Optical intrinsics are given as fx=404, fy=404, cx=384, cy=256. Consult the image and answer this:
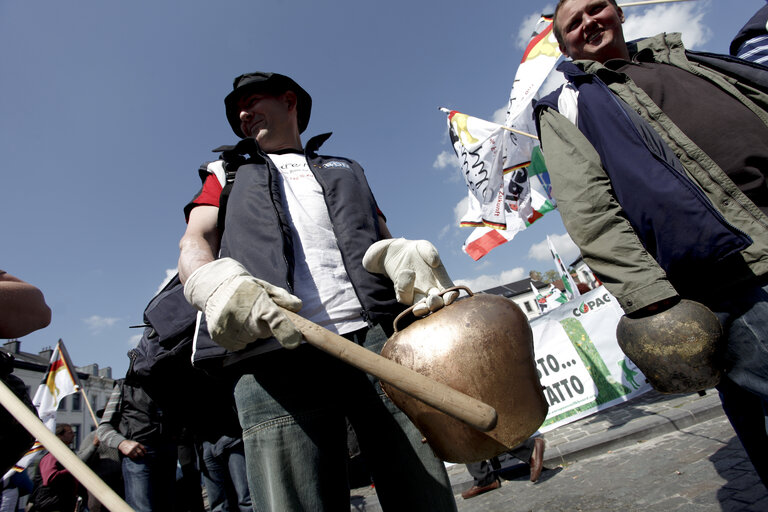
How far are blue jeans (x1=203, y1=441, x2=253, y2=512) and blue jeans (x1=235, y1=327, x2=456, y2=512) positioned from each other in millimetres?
3389

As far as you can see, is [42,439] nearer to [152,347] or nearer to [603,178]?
[152,347]

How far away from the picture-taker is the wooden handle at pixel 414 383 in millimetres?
930

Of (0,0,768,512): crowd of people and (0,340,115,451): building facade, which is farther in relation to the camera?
(0,340,115,451): building facade

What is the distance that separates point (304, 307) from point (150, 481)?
3444 millimetres

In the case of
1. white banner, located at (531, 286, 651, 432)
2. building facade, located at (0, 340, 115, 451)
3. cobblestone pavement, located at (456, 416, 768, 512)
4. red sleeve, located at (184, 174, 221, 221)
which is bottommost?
cobblestone pavement, located at (456, 416, 768, 512)

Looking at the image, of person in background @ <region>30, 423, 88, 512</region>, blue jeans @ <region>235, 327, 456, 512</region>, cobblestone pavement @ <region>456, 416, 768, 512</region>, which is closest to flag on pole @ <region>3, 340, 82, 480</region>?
person in background @ <region>30, 423, 88, 512</region>

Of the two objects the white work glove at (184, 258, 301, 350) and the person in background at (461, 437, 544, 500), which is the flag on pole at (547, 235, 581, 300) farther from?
the white work glove at (184, 258, 301, 350)

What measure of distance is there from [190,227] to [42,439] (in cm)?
87

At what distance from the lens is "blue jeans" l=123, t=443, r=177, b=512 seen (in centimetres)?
362

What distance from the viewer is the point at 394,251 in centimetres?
158

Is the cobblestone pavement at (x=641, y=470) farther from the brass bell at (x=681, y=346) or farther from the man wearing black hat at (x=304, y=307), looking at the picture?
the man wearing black hat at (x=304, y=307)

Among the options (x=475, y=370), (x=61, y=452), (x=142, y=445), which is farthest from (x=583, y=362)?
(x=61, y=452)

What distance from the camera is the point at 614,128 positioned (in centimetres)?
164

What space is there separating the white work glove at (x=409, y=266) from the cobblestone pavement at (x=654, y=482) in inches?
101
